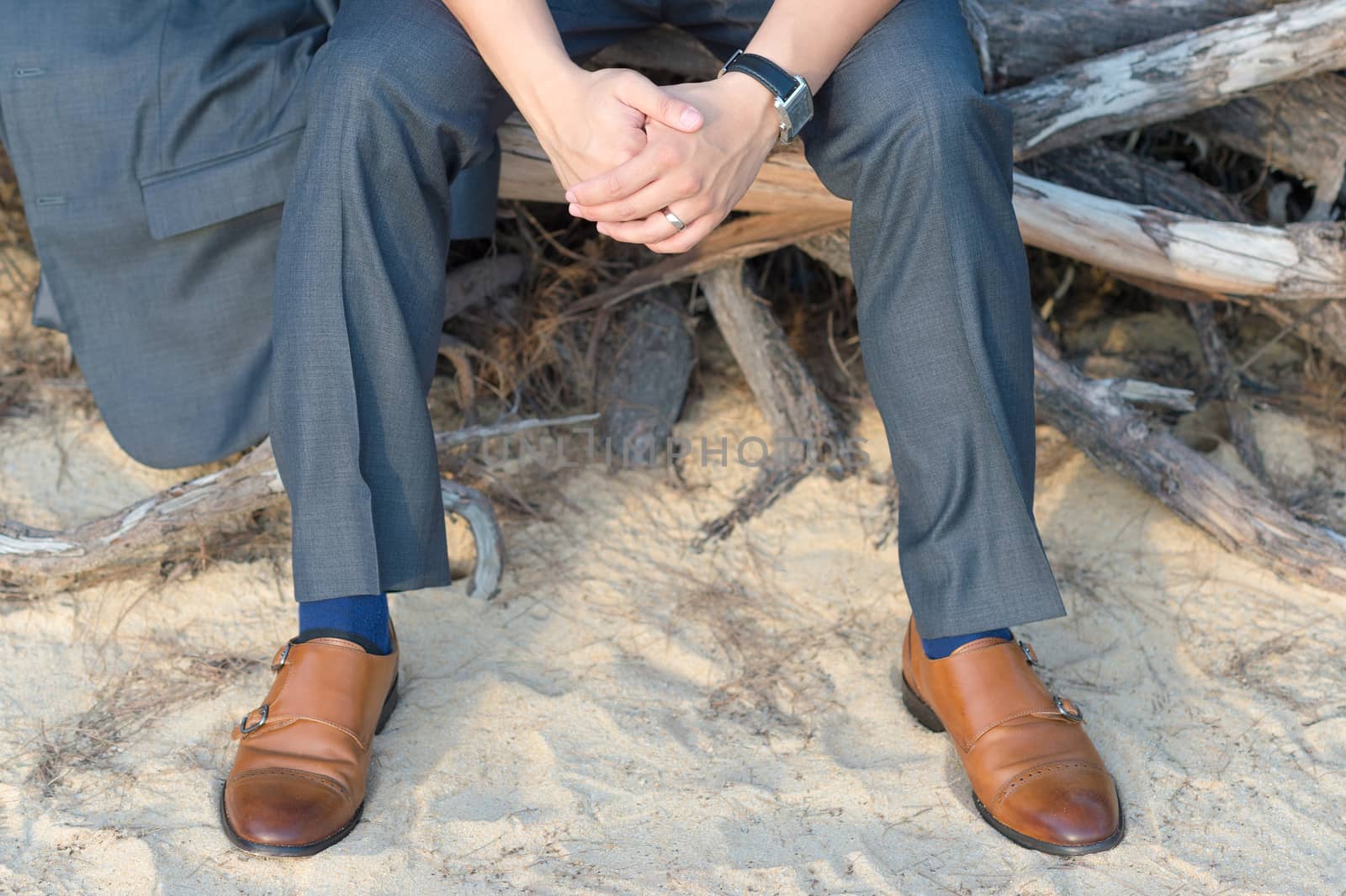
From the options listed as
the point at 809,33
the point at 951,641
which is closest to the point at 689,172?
the point at 809,33

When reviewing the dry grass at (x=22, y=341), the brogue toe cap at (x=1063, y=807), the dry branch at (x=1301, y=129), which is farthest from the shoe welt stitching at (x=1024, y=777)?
the dry grass at (x=22, y=341)

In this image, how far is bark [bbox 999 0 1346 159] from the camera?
7.11 ft

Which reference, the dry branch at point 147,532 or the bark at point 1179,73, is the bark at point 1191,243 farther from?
the dry branch at point 147,532

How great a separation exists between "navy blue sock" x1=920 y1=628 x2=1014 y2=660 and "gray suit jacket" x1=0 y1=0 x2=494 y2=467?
1.23 metres

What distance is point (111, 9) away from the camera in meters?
1.83

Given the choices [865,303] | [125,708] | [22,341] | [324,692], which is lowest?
[22,341]

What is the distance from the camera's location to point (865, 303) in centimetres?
158

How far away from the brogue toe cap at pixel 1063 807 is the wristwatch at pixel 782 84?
924 mm

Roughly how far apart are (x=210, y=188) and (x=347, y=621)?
29.1 inches

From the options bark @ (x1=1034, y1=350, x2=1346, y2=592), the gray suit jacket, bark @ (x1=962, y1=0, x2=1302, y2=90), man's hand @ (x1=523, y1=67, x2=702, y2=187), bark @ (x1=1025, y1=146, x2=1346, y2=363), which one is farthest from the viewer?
bark @ (x1=1025, y1=146, x2=1346, y2=363)

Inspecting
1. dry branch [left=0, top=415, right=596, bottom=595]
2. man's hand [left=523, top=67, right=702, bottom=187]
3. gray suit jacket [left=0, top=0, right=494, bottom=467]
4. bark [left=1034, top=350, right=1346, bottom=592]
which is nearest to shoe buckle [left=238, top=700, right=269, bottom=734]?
dry branch [left=0, top=415, right=596, bottom=595]

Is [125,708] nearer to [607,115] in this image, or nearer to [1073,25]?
[607,115]

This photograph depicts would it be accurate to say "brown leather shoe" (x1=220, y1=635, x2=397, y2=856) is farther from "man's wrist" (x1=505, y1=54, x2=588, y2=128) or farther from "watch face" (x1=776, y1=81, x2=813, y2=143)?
"watch face" (x1=776, y1=81, x2=813, y2=143)

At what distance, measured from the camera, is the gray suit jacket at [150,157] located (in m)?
1.79
